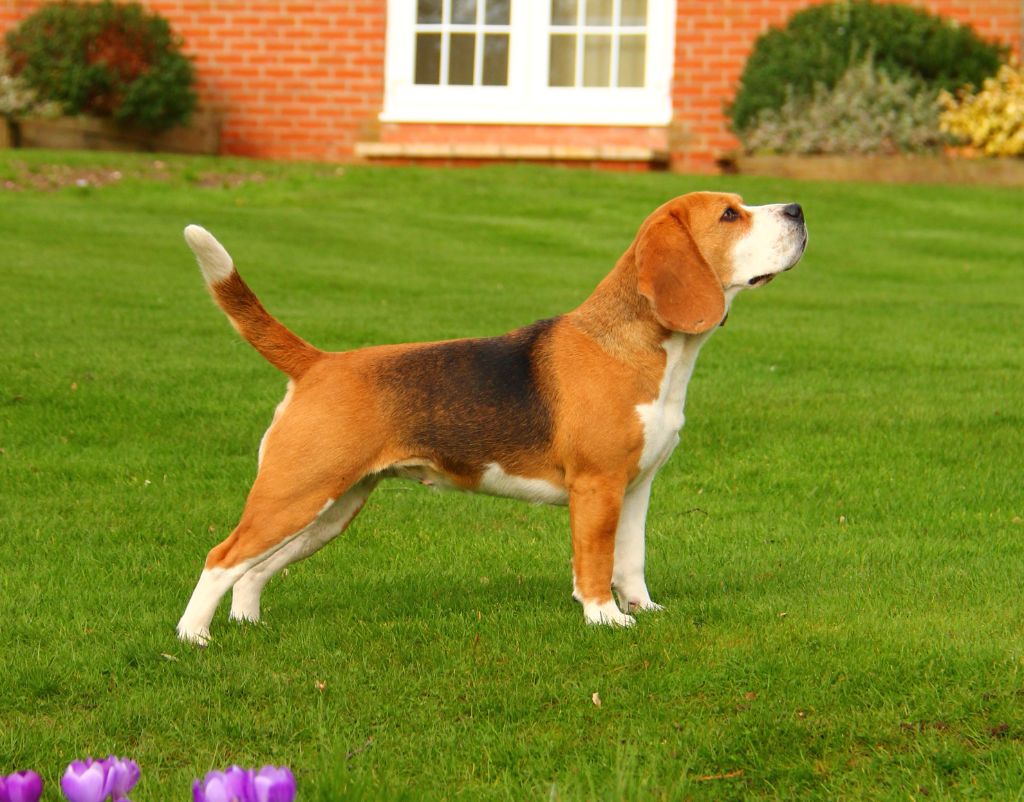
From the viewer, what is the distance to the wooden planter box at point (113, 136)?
21.5 metres

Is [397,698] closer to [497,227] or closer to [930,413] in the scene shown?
[930,413]

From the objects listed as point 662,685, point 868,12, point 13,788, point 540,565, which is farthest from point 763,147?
point 13,788

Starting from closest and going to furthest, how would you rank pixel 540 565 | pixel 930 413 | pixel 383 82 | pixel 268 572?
pixel 268 572, pixel 540 565, pixel 930 413, pixel 383 82

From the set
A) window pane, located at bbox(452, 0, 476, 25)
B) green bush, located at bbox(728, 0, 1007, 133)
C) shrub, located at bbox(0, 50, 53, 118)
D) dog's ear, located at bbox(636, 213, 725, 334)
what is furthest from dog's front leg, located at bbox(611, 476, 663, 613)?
window pane, located at bbox(452, 0, 476, 25)

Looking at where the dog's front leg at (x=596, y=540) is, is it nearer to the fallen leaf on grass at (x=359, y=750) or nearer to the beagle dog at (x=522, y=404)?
the beagle dog at (x=522, y=404)

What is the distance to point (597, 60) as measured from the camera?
920 inches

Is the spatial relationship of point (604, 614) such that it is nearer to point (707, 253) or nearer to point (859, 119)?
point (707, 253)

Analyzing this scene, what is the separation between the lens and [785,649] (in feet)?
16.7

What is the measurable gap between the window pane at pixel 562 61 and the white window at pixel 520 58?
2cm

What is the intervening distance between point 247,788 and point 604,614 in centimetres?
290

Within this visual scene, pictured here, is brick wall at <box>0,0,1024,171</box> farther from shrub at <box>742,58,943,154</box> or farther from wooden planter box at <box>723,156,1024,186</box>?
wooden planter box at <box>723,156,1024,186</box>

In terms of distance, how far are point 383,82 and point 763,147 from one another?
6.19 meters

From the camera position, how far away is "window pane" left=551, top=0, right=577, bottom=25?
76.6 feet

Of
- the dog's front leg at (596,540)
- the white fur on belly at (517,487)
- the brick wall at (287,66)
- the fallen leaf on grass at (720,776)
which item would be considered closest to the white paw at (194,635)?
the white fur on belly at (517,487)
